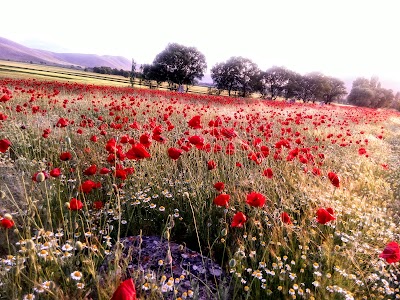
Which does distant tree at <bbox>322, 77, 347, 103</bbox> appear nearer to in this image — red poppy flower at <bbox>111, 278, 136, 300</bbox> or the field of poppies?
the field of poppies

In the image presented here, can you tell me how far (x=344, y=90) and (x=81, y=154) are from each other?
80.9m

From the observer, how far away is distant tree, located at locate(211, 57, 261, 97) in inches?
2256

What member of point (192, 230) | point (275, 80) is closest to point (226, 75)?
point (275, 80)

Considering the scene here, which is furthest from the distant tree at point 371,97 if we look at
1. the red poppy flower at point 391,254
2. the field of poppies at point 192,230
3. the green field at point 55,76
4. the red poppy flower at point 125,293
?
the red poppy flower at point 125,293

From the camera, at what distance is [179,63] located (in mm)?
49562

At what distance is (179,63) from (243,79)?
599 inches

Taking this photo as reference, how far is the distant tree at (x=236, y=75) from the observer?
57.3 m

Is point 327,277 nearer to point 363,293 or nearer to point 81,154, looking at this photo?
point 363,293

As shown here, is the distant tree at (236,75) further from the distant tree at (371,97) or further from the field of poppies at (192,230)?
the field of poppies at (192,230)

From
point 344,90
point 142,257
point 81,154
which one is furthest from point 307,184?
point 344,90

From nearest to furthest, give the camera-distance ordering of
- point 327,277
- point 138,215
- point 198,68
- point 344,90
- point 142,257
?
point 327,277 → point 142,257 → point 138,215 → point 198,68 → point 344,90

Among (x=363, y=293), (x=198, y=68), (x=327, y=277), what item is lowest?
(x=363, y=293)

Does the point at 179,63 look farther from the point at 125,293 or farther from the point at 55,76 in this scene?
the point at 125,293

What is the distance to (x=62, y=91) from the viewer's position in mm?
16125
